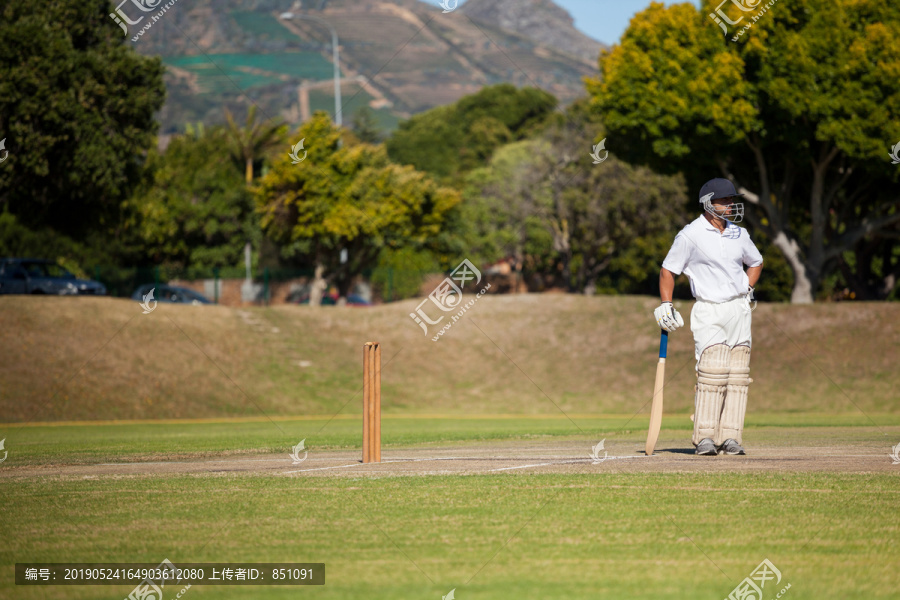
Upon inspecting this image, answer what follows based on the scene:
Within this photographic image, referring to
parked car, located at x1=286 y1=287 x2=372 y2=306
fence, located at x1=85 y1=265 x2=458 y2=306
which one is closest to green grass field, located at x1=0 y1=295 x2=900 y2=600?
fence, located at x1=85 y1=265 x2=458 y2=306

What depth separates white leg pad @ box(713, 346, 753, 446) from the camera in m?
10.2

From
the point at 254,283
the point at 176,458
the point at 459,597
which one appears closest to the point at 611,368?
the point at 254,283

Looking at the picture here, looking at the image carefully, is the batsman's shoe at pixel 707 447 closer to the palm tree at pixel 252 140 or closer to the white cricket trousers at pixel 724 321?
the white cricket trousers at pixel 724 321

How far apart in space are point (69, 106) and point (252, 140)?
38.5 meters

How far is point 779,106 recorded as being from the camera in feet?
112

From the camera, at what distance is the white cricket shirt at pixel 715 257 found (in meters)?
10.2

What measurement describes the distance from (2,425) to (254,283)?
751 inches

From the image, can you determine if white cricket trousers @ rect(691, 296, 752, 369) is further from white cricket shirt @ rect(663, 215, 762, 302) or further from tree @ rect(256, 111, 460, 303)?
tree @ rect(256, 111, 460, 303)

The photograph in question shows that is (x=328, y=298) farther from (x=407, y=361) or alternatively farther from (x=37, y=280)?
(x=407, y=361)

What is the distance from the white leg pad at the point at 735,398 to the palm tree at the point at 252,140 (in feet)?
207

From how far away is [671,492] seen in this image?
7.86m

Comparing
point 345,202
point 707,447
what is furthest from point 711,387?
point 345,202

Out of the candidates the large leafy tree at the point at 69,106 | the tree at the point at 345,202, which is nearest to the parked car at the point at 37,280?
the large leafy tree at the point at 69,106

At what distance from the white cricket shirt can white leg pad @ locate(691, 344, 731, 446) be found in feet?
1.99
